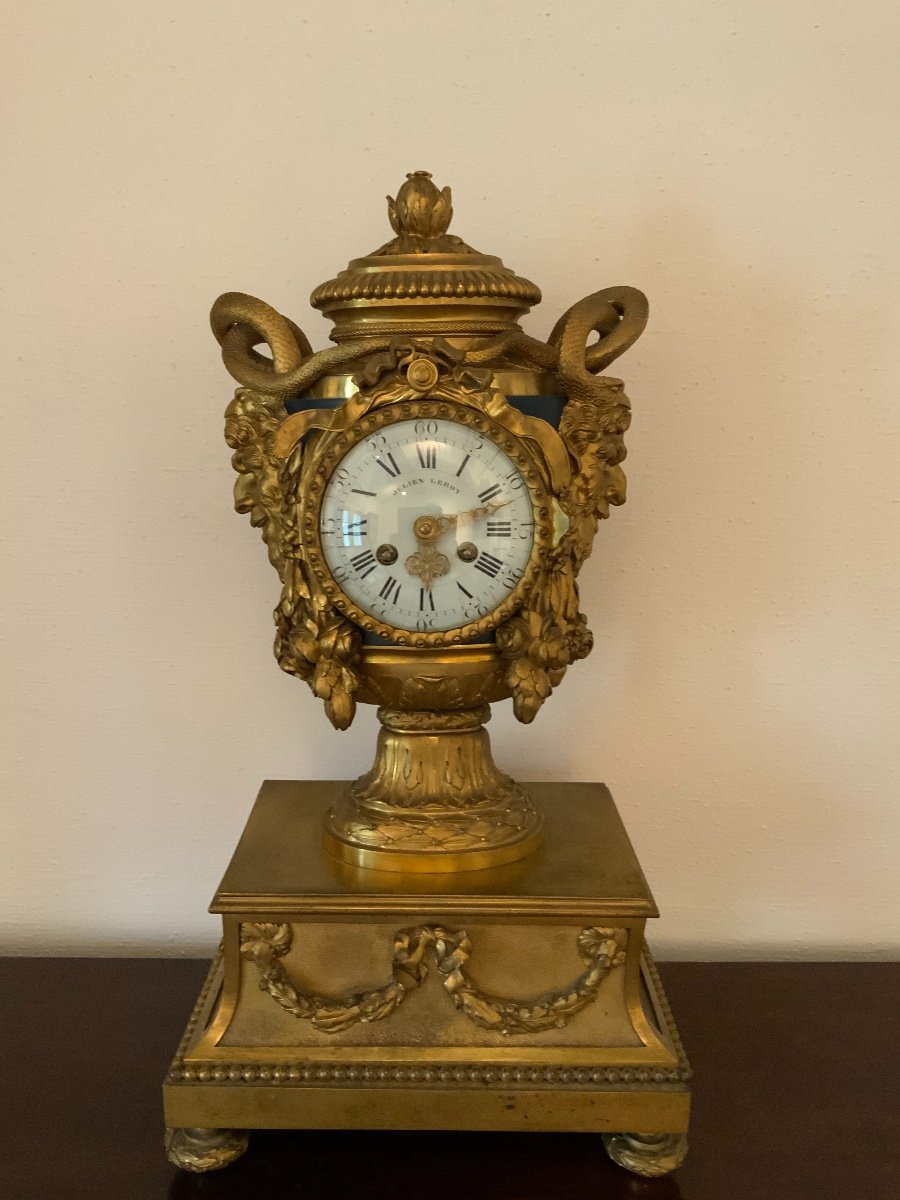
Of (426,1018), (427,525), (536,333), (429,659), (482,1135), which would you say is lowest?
(482,1135)

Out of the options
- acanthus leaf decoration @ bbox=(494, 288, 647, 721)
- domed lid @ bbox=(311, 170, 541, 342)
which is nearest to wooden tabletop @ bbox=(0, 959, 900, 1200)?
acanthus leaf decoration @ bbox=(494, 288, 647, 721)

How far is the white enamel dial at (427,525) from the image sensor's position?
844 millimetres

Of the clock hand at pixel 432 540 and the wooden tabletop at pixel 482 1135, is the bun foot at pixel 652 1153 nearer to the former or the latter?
the wooden tabletop at pixel 482 1135

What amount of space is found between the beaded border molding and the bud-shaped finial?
0.66m

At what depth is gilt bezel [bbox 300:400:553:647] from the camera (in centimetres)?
84

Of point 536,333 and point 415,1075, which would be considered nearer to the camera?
point 415,1075

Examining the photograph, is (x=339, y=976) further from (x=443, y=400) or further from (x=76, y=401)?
(x=76, y=401)

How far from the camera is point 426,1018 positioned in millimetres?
873

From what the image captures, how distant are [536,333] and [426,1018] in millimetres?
663

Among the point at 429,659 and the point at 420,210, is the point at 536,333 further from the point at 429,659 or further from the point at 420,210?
the point at 429,659

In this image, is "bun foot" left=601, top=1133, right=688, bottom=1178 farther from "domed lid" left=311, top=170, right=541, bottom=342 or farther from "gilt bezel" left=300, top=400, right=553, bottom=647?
"domed lid" left=311, top=170, right=541, bottom=342

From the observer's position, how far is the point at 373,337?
0.87m

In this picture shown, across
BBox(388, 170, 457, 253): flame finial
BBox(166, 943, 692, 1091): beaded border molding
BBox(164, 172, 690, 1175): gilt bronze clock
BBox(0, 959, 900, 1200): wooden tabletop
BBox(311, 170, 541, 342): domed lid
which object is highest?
BBox(388, 170, 457, 253): flame finial

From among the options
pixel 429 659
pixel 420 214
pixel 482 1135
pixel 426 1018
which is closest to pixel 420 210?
pixel 420 214
